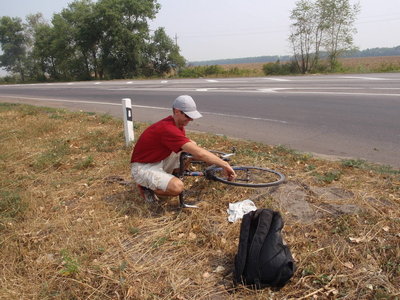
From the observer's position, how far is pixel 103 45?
39.9 meters

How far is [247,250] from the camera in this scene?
2705 millimetres

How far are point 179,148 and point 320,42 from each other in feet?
104

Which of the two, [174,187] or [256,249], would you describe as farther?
[174,187]

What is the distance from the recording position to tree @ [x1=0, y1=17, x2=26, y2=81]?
5391 centimetres

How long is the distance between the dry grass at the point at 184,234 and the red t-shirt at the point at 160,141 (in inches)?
24.2

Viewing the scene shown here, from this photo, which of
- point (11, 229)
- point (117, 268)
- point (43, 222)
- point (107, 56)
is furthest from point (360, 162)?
point (107, 56)

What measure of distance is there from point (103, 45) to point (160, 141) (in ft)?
131

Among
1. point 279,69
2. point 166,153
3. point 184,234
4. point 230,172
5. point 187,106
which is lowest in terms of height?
point 184,234

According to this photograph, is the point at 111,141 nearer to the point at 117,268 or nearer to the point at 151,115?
the point at 151,115

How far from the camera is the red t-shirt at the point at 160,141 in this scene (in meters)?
3.57

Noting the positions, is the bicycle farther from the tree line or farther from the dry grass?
the tree line

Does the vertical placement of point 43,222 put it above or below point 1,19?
below

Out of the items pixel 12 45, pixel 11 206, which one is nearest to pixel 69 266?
pixel 11 206

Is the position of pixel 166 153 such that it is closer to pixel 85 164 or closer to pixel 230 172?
pixel 230 172
